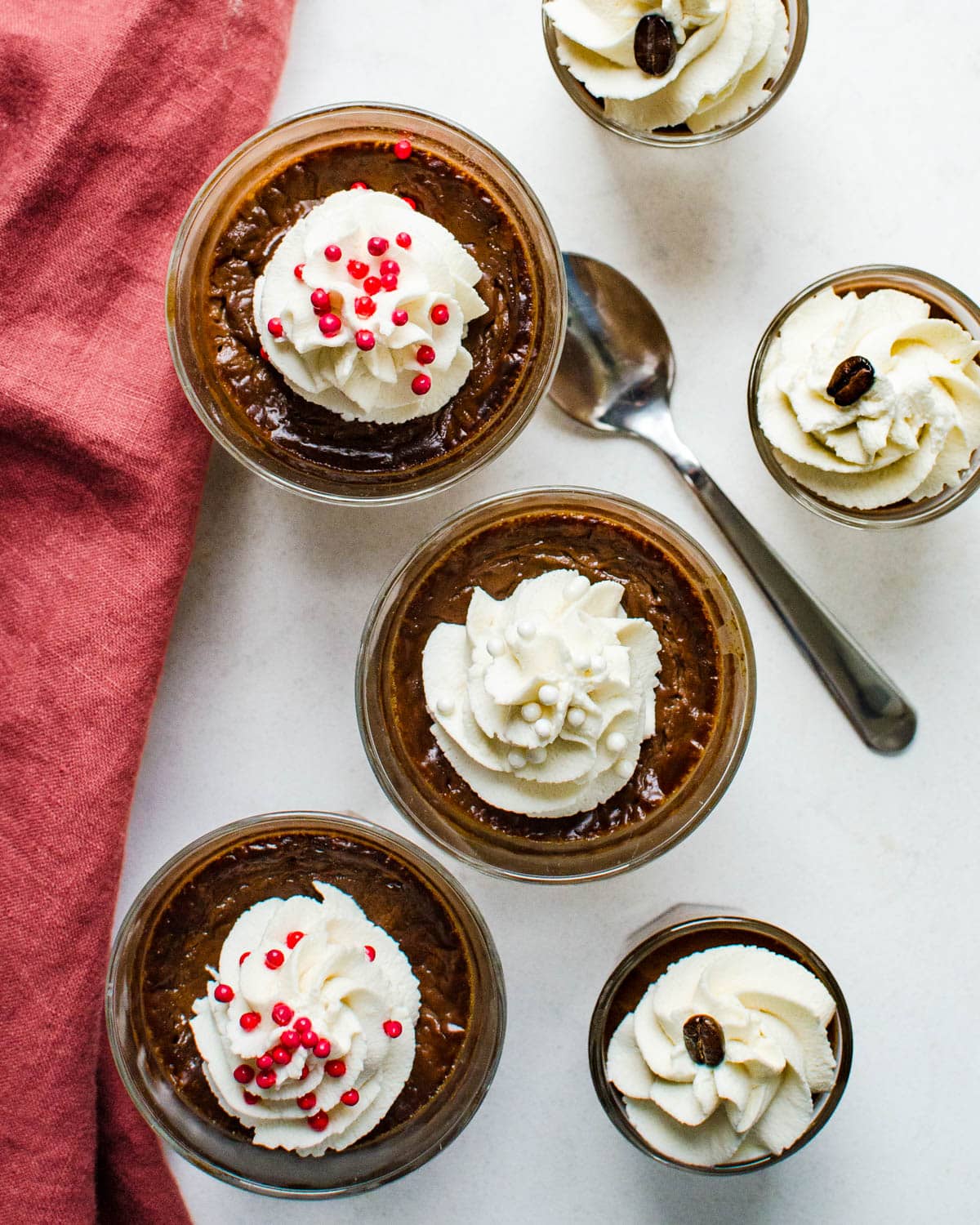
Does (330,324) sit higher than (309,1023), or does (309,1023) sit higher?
(330,324)

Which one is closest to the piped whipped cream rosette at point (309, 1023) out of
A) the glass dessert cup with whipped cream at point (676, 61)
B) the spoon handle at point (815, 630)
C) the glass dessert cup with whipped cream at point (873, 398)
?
the spoon handle at point (815, 630)

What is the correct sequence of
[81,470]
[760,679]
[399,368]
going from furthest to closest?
[760,679] → [81,470] → [399,368]

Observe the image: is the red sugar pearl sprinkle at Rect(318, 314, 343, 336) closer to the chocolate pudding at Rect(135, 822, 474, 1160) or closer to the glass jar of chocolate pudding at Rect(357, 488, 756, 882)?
the glass jar of chocolate pudding at Rect(357, 488, 756, 882)

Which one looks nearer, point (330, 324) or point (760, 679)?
point (330, 324)

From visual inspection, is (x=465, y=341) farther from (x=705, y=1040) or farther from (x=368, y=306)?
(x=705, y=1040)

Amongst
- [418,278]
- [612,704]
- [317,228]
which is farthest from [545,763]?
[317,228]

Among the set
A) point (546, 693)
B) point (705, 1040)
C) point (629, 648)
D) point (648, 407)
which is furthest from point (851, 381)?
point (705, 1040)

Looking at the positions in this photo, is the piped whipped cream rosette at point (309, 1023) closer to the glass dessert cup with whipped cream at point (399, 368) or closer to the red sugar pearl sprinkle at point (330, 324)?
the glass dessert cup with whipped cream at point (399, 368)
